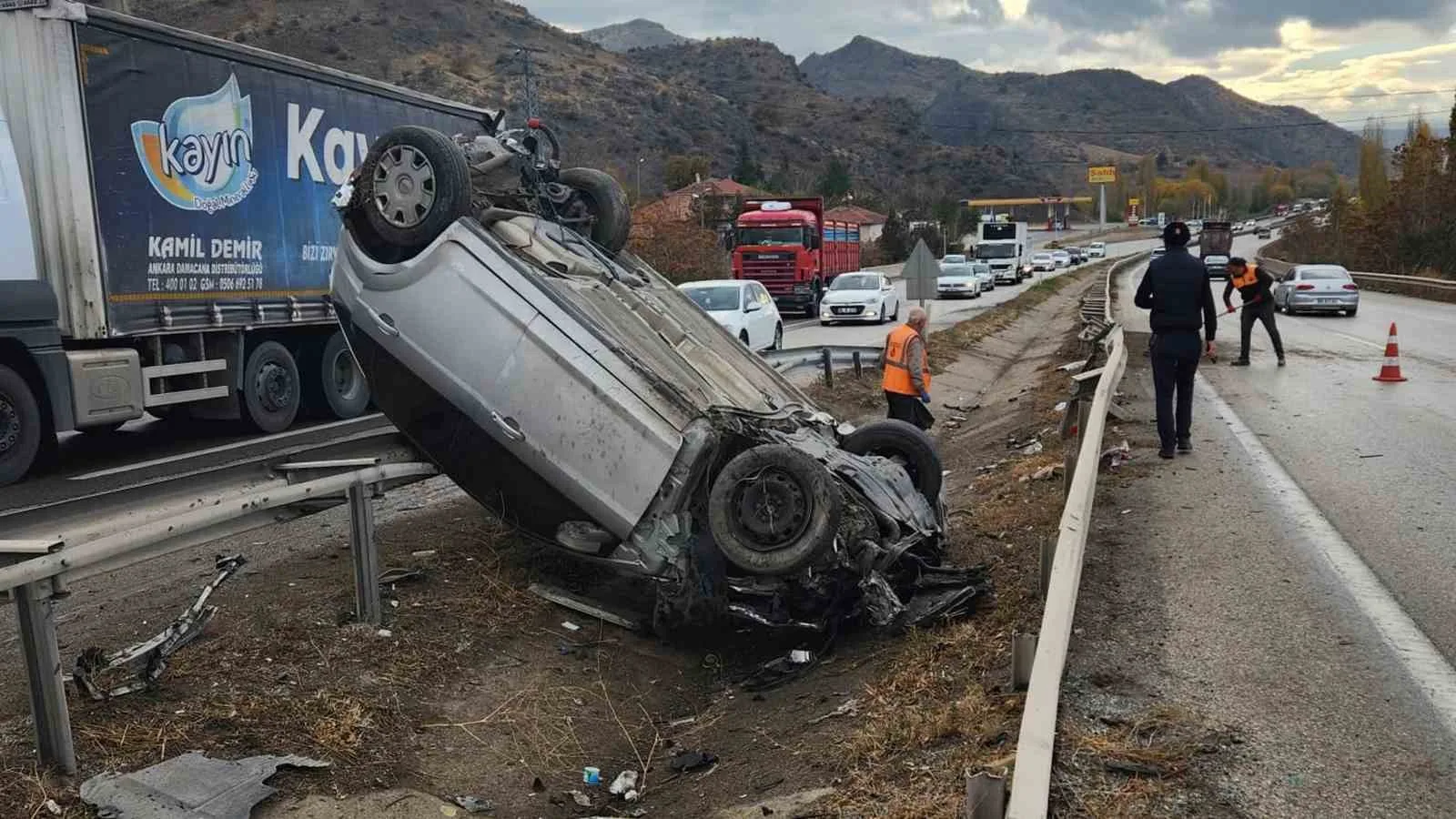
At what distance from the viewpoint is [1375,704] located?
413cm

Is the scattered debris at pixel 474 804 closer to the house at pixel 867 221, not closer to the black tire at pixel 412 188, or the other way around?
the black tire at pixel 412 188

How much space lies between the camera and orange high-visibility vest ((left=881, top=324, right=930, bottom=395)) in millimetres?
9679

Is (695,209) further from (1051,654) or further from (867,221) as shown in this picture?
(1051,654)

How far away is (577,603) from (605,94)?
101786 millimetres

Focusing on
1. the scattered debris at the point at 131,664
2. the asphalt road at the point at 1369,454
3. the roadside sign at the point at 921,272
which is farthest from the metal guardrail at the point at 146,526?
the roadside sign at the point at 921,272

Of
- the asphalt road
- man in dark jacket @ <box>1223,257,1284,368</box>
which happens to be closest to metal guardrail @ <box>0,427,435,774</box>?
the asphalt road

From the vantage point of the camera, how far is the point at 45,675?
12.5 feet

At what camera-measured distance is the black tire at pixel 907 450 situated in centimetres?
707

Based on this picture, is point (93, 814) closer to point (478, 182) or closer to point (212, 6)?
point (478, 182)

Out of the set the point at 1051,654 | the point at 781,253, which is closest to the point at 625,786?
the point at 1051,654

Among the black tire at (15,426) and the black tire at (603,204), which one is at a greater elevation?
the black tire at (603,204)

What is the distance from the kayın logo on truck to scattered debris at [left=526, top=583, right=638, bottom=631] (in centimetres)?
651

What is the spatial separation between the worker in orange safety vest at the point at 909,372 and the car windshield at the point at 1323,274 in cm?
2327

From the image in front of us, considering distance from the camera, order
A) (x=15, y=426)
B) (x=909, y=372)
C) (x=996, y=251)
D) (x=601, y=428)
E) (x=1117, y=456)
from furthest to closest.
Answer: (x=996, y=251), (x=909, y=372), (x=15, y=426), (x=1117, y=456), (x=601, y=428)
